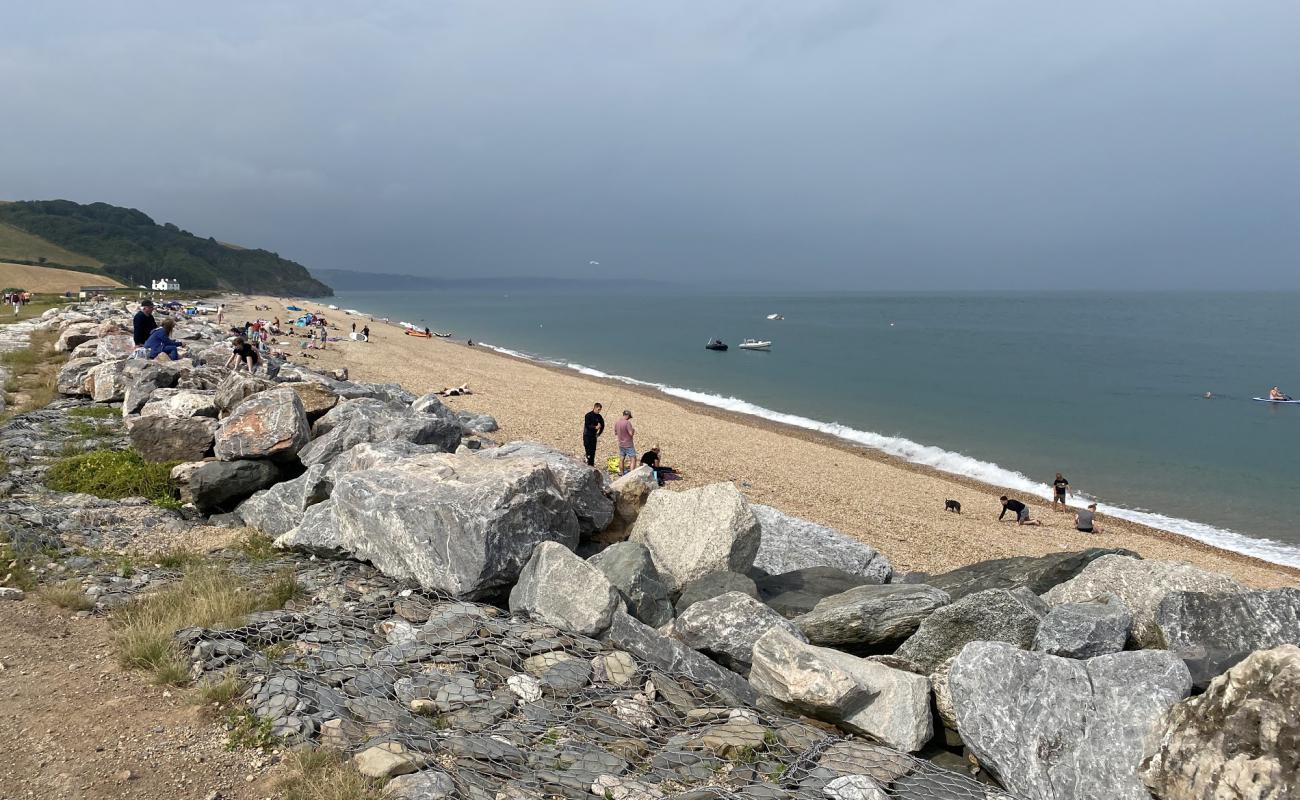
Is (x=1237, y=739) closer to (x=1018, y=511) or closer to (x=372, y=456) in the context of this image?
(x=372, y=456)

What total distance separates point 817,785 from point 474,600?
3.99 m

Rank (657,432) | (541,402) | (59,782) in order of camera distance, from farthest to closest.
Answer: (541,402)
(657,432)
(59,782)

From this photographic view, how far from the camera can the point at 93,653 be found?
596 cm

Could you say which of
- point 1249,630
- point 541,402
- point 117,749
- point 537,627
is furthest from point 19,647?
point 541,402

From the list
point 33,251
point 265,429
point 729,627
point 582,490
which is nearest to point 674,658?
point 729,627

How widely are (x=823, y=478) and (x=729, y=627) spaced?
54.5 feet

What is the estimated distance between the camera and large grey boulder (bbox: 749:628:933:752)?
5.29 metres

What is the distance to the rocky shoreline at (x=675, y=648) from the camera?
4.56 m

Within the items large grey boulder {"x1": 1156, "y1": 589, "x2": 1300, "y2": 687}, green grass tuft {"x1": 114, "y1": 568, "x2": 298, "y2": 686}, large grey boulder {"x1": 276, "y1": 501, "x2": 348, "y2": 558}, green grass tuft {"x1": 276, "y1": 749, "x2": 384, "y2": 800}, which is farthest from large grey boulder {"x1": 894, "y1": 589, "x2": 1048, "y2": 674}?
large grey boulder {"x1": 276, "y1": 501, "x2": 348, "y2": 558}

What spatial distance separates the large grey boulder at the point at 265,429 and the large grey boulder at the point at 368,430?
0.28m

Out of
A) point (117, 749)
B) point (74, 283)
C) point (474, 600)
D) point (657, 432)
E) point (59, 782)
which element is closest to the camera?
point (59, 782)

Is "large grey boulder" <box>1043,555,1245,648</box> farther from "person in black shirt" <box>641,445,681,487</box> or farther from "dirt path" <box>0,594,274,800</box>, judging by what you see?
"person in black shirt" <box>641,445,681,487</box>

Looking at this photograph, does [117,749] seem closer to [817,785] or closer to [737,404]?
[817,785]

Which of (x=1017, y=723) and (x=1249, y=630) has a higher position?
(x=1249, y=630)
